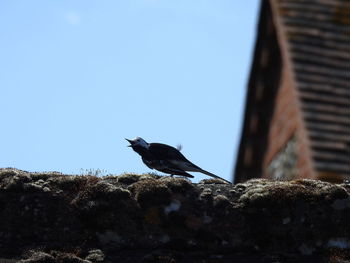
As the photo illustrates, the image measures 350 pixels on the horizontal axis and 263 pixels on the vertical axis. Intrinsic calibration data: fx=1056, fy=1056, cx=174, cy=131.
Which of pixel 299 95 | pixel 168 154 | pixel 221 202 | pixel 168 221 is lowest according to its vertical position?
pixel 168 221

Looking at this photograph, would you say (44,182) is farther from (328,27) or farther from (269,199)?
(328,27)

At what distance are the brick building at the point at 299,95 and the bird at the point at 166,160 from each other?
3.87m

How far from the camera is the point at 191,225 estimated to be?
9.30 metres

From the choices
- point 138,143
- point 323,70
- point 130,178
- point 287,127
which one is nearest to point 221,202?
point 130,178

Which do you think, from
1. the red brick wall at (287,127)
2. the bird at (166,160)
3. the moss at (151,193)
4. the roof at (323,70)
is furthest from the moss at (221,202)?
the roof at (323,70)

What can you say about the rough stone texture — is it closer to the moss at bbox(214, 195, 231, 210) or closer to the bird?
the moss at bbox(214, 195, 231, 210)

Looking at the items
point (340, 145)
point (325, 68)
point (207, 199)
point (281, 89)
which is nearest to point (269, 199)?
point (207, 199)

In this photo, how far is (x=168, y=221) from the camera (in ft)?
30.5

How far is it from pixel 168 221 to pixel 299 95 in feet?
36.1

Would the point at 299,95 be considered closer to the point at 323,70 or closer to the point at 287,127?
the point at 323,70

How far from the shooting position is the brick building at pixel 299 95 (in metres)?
18.7

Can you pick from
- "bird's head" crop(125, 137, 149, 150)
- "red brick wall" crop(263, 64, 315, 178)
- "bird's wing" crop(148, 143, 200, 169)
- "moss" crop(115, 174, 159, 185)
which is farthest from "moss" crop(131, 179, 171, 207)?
"red brick wall" crop(263, 64, 315, 178)

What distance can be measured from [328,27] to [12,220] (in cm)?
1323

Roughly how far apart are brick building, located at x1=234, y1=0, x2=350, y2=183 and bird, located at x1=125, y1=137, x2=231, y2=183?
12.7 ft
